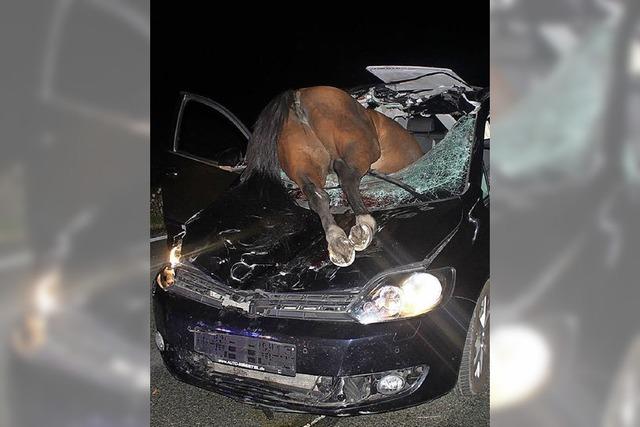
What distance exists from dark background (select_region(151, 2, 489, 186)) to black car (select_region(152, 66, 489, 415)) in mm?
491

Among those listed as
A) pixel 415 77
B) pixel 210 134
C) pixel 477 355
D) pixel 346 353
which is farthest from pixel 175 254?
pixel 415 77

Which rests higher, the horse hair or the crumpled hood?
the horse hair

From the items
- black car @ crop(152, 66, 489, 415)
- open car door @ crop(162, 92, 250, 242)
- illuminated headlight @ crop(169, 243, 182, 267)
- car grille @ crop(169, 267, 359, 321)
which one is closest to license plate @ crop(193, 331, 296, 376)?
black car @ crop(152, 66, 489, 415)

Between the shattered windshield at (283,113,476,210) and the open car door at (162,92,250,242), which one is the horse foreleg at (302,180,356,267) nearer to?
the shattered windshield at (283,113,476,210)

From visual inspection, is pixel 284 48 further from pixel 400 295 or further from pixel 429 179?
pixel 400 295

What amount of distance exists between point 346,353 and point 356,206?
0.67 metres

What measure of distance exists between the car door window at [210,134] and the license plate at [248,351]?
140cm

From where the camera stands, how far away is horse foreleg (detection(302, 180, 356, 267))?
84.1 inches
